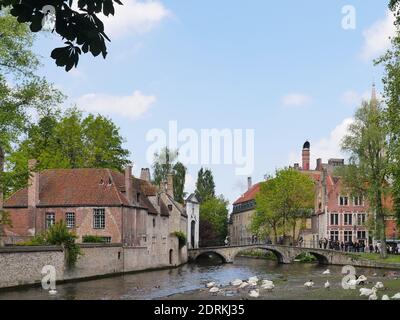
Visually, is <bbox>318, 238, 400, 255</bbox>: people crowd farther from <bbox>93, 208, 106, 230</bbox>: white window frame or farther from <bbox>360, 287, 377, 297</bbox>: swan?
<bbox>360, 287, 377, 297</bbox>: swan

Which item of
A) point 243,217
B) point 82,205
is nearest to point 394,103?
point 82,205

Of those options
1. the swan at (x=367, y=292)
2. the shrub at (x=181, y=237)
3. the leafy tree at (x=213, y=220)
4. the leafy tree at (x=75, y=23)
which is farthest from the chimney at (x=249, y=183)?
the leafy tree at (x=75, y=23)

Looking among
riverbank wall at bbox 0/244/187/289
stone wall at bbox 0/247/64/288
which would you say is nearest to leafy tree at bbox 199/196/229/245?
riverbank wall at bbox 0/244/187/289

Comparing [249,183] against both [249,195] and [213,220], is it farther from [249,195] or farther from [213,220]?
[213,220]

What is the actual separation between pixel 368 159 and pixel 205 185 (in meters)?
48.6

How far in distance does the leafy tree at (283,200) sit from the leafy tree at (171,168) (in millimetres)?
10632

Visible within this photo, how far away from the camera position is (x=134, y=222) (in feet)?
151

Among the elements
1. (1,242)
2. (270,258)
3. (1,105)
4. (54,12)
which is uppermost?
(1,105)

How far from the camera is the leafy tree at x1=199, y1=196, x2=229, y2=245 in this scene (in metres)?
82.9

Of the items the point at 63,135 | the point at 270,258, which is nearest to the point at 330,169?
the point at 270,258

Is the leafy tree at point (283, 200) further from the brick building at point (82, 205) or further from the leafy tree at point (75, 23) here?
the leafy tree at point (75, 23)

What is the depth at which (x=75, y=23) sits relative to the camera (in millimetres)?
6090
